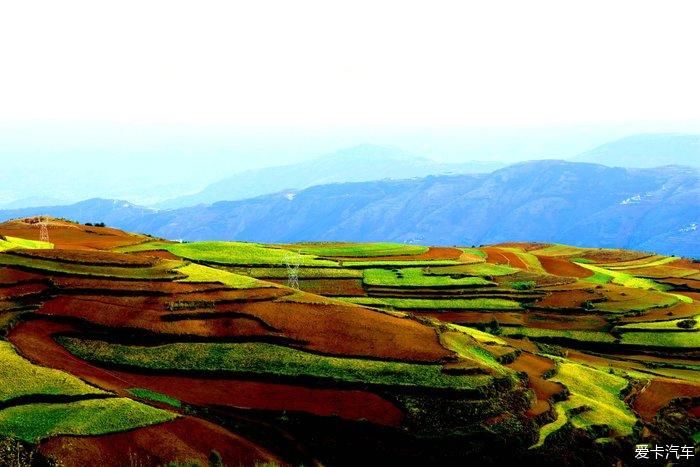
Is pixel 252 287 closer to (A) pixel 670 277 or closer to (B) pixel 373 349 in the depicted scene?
(B) pixel 373 349

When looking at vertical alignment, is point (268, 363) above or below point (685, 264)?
above

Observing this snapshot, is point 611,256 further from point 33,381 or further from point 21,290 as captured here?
point 33,381

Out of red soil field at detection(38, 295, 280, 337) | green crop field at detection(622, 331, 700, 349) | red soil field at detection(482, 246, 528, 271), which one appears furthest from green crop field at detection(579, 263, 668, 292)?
red soil field at detection(38, 295, 280, 337)

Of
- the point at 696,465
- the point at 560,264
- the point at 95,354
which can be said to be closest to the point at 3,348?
the point at 95,354

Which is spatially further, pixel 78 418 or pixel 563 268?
pixel 563 268

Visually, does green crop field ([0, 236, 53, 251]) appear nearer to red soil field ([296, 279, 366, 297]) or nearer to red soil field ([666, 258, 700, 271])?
red soil field ([296, 279, 366, 297])

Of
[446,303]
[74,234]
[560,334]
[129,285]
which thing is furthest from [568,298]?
[74,234]
